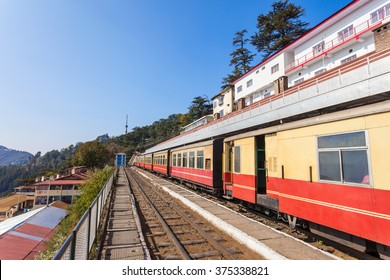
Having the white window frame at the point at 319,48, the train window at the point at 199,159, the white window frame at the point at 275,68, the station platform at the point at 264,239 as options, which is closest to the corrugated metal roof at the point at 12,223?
the train window at the point at 199,159

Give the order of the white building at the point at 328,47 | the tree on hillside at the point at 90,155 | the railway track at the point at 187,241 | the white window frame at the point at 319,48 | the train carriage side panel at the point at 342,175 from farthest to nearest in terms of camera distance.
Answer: the tree on hillside at the point at 90,155 → the white window frame at the point at 319,48 → the white building at the point at 328,47 → the railway track at the point at 187,241 → the train carriage side panel at the point at 342,175

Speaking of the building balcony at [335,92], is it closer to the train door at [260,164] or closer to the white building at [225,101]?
the train door at [260,164]

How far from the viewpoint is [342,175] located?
502 centimetres

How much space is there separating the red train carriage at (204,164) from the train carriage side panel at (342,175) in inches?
220

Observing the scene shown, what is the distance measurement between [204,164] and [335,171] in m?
8.73

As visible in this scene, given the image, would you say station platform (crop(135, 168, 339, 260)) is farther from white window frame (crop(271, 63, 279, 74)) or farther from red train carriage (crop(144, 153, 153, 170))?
red train carriage (crop(144, 153, 153, 170))

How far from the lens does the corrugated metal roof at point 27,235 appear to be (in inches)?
543

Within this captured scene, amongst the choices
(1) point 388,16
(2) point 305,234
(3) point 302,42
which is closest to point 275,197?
(2) point 305,234

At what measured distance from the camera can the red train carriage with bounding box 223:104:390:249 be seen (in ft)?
14.1

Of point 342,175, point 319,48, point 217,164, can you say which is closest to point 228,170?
point 217,164

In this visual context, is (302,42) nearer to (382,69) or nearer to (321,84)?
(321,84)

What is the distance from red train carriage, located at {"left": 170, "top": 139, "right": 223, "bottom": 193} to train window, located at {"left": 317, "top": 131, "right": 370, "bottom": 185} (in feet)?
22.6

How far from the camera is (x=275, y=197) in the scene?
24.1 ft

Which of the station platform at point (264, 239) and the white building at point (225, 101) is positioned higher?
the white building at point (225, 101)
